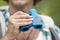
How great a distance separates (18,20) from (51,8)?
0.26 metres

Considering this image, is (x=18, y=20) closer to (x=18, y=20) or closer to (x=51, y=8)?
(x=18, y=20)

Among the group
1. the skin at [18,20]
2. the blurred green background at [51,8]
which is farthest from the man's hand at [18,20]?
the blurred green background at [51,8]

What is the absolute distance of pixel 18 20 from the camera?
0.56m

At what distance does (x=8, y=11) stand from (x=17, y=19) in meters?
0.17

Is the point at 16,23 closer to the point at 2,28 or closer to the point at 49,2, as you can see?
the point at 2,28

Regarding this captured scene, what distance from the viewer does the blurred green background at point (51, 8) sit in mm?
775

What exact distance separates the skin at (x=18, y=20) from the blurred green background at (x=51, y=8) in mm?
39

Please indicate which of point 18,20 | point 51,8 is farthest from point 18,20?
point 51,8

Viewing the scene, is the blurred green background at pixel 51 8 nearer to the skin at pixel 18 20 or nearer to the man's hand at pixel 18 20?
the skin at pixel 18 20

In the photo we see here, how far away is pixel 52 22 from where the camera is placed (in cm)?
78

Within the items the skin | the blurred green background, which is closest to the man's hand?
the skin

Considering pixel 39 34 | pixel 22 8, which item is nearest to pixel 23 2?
pixel 22 8

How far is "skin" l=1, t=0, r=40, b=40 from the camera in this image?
1.86 feet

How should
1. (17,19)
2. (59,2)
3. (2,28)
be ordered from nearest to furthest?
(17,19)
(2,28)
(59,2)
